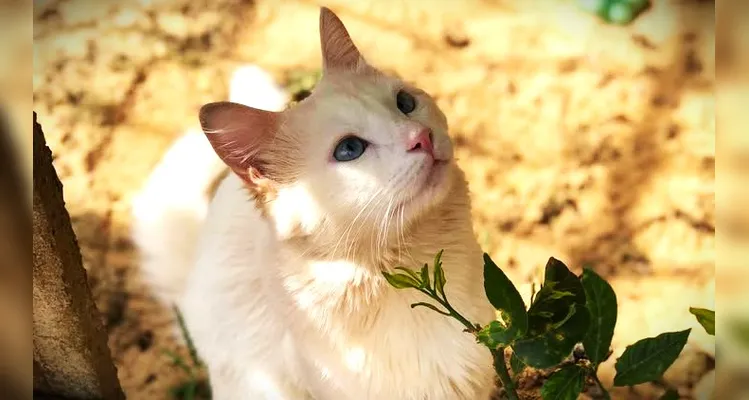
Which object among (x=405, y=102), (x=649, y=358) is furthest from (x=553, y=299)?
(x=405, y=102)

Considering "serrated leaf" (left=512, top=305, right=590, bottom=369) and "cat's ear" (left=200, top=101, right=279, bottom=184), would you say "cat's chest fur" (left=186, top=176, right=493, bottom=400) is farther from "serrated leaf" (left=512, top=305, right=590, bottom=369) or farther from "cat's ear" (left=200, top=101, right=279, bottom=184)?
"serrated leaf" (left=512, top=305, right=590, bottom=369)

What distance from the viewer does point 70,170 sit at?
271 cm

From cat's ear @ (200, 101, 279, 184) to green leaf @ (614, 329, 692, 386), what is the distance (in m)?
0.84

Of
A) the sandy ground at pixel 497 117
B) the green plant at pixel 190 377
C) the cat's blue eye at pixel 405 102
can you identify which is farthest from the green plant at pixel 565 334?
the green plant at pixel 190 377

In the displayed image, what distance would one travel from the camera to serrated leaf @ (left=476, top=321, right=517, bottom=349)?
3.67ft

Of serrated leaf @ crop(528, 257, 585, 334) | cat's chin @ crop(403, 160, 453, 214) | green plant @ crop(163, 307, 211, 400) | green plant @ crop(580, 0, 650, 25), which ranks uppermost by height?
green plant @ crop(580, 0, 650, 25)

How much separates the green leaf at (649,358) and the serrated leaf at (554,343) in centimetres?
9

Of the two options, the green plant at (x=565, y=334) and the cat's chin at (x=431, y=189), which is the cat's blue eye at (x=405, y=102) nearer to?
the cat's chin at (x=431, y=189)

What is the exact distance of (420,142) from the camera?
142cm

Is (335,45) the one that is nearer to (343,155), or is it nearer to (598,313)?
(343,155)

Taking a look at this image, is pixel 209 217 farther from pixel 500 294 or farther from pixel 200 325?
pixel 500 294

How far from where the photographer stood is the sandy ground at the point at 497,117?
239 centimetres

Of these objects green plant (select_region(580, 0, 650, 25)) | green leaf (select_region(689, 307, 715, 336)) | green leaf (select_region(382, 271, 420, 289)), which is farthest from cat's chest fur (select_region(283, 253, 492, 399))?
green plant (select_region(580, 0, 650, 25))

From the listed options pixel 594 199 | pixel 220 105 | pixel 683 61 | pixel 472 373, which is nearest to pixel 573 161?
pixel 594 199
